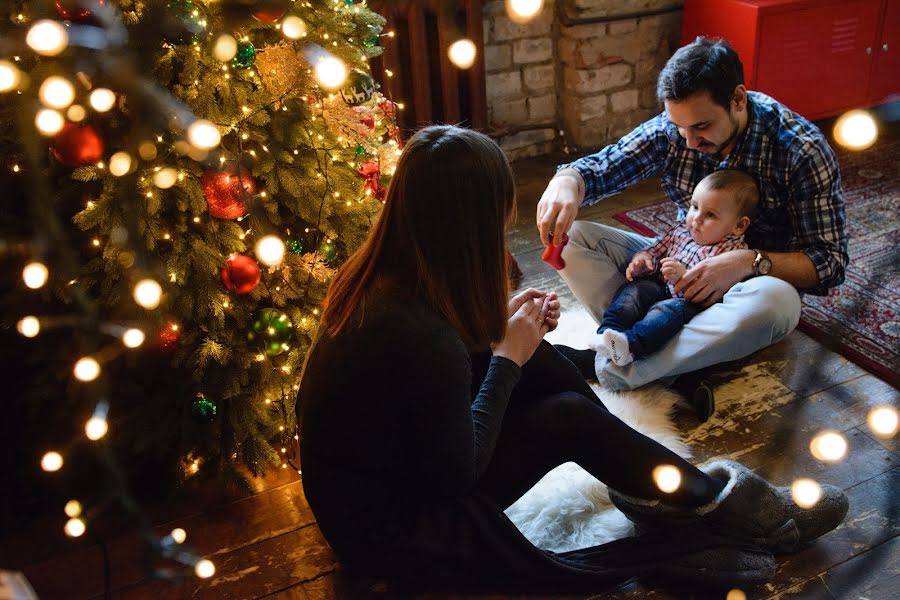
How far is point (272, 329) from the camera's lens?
5.92ft

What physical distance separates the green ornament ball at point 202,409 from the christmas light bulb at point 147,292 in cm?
27

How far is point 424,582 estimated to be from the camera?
1.62m

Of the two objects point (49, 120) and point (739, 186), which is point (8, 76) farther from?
point (739, 186)

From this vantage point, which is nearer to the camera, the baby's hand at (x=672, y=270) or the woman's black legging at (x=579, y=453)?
the woman's black legging at (x=579, y=453)

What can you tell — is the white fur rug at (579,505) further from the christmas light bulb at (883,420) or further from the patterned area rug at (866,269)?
the patterned area rug at (866,269)

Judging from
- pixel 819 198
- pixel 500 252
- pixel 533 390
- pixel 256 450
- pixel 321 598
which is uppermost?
pixel 500 252

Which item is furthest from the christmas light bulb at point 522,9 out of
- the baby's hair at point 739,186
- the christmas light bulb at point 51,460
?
the christmas light bulb at point 51,460

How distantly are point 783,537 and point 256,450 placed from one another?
1179mm

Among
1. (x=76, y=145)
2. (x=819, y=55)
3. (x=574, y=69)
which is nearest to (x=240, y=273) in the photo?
(x=76, y=145)

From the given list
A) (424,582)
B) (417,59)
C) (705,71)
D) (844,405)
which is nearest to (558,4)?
(417,59)

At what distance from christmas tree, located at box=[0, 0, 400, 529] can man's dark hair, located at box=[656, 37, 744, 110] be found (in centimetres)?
77

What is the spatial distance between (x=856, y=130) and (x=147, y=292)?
358 cm

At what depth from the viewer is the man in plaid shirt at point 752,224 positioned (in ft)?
6.63

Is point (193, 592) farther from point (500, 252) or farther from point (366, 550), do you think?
point (500, 252)
